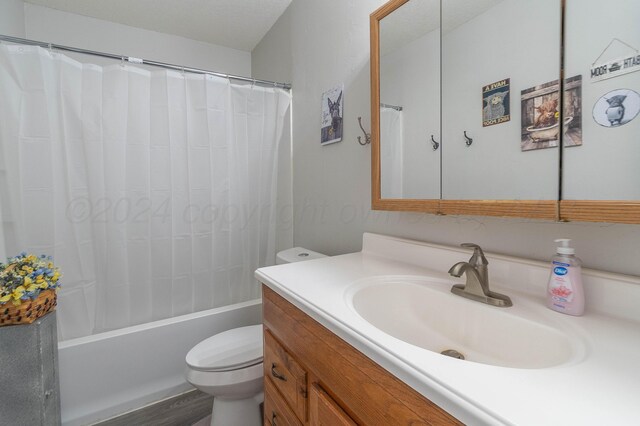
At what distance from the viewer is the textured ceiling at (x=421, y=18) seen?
81 cm

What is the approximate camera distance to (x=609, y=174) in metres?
0.56

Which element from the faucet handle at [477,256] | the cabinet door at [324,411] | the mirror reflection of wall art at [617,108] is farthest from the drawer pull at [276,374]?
the mirror reflection of wall art at [617,108]

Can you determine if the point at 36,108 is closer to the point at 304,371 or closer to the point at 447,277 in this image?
the point at 304,371

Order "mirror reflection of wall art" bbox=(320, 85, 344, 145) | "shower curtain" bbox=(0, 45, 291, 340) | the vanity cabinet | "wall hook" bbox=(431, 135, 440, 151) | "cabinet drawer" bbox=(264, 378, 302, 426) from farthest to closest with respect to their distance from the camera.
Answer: "mirror reflection of wall art" bbox=(320, 85, 344, 145) < "shower curtain" bbox=(0, 45, 291, 340) < "wall hook" bbox=(431, 135, 440, 151) < "cabinet drawer" bbox=(264, 378, 302, 426) < the vanity cabinet

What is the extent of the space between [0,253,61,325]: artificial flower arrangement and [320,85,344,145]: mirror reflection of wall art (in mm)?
1368

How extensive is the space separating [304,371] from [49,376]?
117cm

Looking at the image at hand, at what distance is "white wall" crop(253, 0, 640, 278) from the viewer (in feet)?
2.11

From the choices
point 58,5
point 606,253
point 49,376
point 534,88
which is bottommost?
point 49,376

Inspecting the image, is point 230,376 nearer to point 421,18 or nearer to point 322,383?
point 322,383

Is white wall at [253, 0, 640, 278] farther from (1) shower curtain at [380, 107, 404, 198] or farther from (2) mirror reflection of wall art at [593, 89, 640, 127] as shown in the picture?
(2) mirror reflection of wall art at [593, 89, 640, 127]

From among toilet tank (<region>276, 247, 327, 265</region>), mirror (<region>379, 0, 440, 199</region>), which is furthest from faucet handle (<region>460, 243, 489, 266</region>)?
toilet tank (<region>276, 247, 327, 265</region>)

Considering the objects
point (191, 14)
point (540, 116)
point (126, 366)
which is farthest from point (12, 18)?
point (540, 116)

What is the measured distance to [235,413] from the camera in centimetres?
122

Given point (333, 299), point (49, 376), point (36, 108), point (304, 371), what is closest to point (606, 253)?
point (333, 299)
